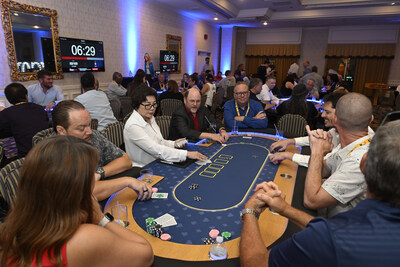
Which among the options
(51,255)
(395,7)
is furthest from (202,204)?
(395,7)

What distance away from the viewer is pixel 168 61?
8.41m

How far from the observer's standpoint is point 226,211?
146 cm

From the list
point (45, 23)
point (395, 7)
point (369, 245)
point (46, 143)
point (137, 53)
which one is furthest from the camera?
point (395, 7)

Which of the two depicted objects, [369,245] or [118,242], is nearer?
[369,245]

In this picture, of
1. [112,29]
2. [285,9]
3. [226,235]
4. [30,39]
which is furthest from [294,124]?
[285,9]

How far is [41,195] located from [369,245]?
36.9 inches

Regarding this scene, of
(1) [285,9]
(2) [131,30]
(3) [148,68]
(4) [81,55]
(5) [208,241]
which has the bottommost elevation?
(5) [208,241]

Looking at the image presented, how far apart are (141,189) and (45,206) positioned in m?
0.76

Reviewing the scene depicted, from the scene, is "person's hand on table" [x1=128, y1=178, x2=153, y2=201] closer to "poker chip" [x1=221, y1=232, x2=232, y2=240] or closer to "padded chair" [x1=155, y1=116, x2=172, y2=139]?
"poker chip" [x1=221, y1=232, x2=232, y2=240]

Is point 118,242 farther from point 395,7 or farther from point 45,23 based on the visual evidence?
point 395,7

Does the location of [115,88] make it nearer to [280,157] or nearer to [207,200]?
[280,157]

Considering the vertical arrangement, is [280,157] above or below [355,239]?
below

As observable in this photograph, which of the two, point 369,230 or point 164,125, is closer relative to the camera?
point 369,230

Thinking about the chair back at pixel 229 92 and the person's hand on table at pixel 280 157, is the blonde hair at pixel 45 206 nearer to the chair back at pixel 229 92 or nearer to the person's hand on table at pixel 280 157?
the person's hand on table at pixel 280 157
